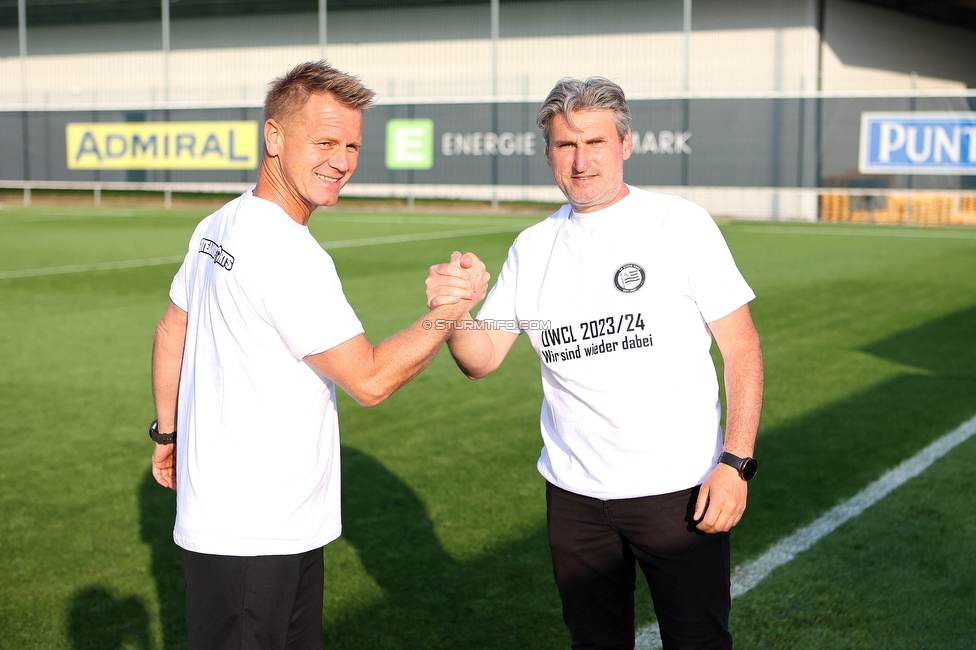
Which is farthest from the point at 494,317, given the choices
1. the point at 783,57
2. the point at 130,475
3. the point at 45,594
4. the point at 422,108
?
the point at 783,57

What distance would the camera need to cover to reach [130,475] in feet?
20.2

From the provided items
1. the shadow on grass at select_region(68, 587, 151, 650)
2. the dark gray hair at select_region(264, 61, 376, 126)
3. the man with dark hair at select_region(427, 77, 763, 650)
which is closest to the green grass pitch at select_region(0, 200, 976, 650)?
the shadow on grass at select_region(68, 587, 151, 650)

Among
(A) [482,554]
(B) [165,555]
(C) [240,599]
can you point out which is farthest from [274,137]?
(B) [165,555]

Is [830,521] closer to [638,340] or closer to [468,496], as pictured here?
[468,496]

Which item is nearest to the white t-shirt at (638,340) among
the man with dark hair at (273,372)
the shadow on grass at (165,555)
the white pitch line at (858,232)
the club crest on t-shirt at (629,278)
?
the club crest on t-shirt at (629,278)

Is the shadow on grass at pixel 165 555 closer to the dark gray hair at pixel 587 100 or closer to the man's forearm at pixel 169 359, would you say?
the man's forearm at pixel 169 359

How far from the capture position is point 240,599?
264 cm

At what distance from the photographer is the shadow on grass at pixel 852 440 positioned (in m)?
5.47

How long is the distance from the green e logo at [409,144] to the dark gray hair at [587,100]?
25.0 meters

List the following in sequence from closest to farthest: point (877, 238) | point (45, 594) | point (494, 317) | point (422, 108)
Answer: point (494, 317)
point (45, 594)
point (877, 238)
point (422, 108)

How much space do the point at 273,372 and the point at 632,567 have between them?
48.9 inches

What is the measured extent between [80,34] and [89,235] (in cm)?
1963

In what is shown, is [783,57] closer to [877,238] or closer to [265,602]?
[877,238]

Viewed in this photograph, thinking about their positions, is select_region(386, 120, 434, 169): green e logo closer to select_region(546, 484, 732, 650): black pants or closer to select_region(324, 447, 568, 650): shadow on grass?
select_region(324, 447, 568, 650): shadow on grass
